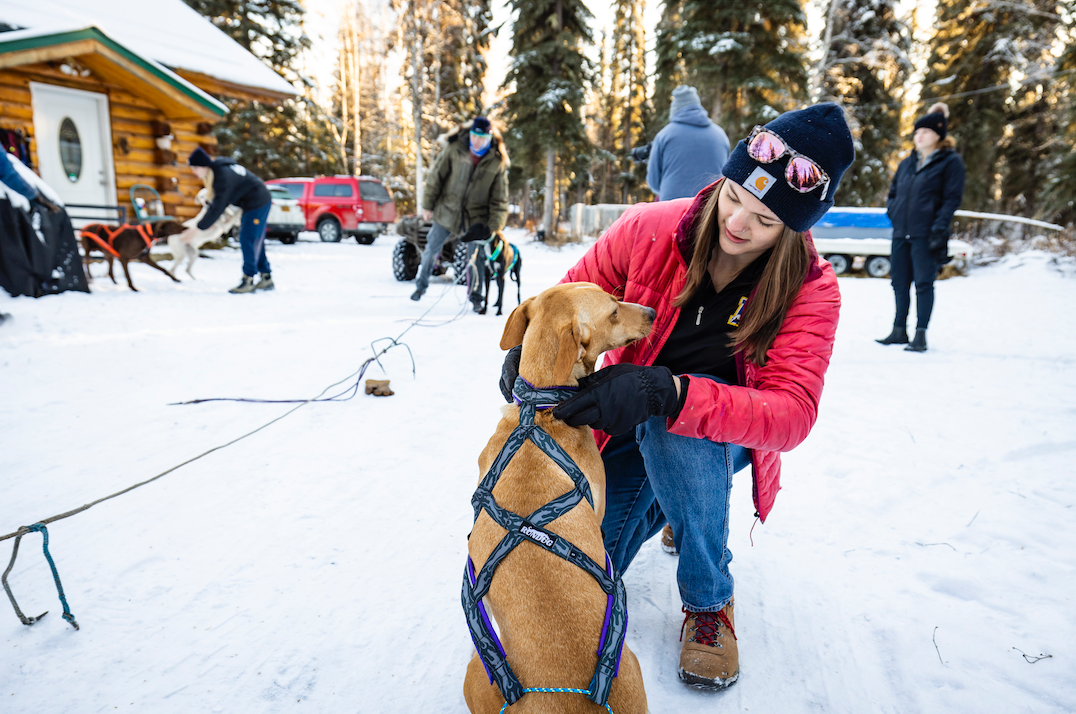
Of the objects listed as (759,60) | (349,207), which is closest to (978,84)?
(759,60)

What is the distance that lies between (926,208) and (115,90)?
43.8ft

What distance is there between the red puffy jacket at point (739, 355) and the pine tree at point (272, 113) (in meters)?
21.6

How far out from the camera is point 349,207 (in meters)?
17.7

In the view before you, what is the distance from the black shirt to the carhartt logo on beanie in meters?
0.21

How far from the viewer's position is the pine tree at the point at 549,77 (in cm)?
1909

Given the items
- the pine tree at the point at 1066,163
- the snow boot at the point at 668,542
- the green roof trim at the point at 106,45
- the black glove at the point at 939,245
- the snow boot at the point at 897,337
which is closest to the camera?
the snow boot at the point at 668,542

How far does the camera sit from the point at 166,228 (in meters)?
8.33

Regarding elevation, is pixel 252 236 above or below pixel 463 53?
below

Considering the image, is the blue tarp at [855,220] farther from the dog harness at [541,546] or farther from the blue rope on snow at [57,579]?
the blue rope on snow at [57,579]

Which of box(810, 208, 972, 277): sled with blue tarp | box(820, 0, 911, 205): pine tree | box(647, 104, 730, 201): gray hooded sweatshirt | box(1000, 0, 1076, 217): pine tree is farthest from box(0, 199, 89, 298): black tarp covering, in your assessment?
box(1000, 0, 1076, 217): pine tree

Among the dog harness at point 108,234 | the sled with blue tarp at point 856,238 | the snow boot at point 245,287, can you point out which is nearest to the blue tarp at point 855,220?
the sled with blue tarp at point 856,238

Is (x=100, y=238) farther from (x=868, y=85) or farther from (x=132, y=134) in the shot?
(x=868, y=85)

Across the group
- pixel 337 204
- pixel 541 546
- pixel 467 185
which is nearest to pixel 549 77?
pixel 337 204

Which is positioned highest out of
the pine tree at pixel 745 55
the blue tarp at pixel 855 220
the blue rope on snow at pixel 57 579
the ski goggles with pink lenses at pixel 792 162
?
the pine tree at pixel 745 55
